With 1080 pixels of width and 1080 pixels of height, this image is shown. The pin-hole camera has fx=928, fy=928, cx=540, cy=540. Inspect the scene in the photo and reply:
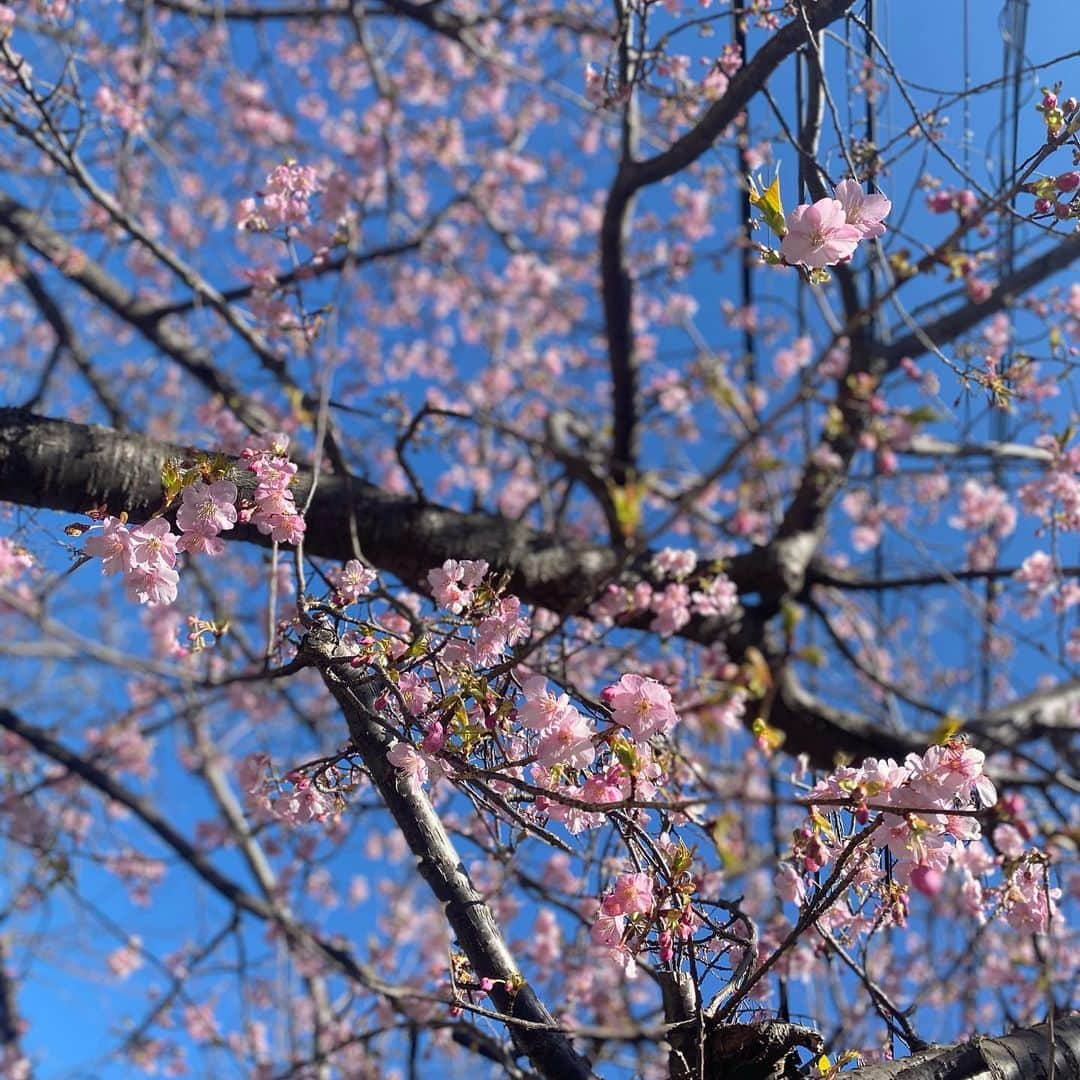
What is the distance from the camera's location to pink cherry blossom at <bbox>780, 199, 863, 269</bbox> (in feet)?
4.30

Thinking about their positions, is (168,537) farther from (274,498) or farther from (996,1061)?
(996,1061)

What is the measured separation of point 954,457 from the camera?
4031mm

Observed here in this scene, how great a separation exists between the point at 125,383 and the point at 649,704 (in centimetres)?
469

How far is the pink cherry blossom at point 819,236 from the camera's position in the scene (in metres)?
1.31

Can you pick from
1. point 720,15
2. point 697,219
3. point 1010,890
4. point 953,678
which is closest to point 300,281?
point 720,15

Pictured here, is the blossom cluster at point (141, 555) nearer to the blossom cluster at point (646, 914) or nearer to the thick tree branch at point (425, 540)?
the thick tree branch at point (425, 540)

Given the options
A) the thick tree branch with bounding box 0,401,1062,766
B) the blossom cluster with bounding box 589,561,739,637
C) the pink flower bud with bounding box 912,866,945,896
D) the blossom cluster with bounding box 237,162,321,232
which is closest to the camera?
the pink flower bud with bounding box 912,866,945,896

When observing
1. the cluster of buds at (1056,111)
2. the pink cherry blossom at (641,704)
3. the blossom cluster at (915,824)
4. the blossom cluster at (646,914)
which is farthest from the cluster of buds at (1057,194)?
the blossom cluster at (646,914)

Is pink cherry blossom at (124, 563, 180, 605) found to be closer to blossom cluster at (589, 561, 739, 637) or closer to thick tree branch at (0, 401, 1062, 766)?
thick tree branch at (0, 401, 1062, 766)

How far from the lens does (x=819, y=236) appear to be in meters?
1.32

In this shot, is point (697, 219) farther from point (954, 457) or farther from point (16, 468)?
point (16, 468)

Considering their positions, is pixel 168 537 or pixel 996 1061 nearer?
pixel 996 1061

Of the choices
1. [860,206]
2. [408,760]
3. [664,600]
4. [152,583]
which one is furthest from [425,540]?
[860,206]

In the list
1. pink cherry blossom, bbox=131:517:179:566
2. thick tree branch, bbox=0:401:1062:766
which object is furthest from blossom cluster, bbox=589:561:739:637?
pink cherry blossom, bbox=131:517:179:566
